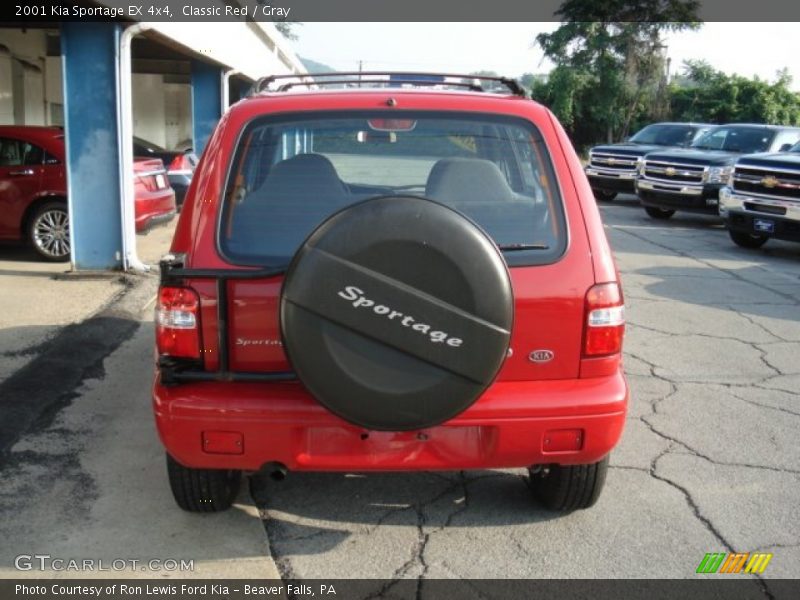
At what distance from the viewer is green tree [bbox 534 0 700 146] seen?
1410 inches

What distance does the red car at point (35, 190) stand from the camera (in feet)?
31.3

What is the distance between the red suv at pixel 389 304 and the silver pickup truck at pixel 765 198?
341 inches

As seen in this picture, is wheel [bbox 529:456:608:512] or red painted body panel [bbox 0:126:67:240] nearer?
wheel [bbox 529:456:608:512]

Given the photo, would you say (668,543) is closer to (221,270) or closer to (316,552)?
(316,552)

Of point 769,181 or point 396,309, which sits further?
point 769,181

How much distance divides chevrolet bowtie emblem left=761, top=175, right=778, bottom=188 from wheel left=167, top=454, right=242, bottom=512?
9.68 metres

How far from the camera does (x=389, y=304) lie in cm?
279

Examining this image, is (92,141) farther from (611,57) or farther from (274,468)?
(611,57)

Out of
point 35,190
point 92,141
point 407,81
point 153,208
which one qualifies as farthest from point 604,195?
point 407,81

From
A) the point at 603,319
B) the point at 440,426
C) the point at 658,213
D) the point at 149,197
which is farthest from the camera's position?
the point at 658,213

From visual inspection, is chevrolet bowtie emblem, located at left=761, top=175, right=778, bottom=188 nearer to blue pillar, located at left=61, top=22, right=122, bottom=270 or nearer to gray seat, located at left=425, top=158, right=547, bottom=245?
blue pillar, located at left=61, top=22, right=122, bottom=270

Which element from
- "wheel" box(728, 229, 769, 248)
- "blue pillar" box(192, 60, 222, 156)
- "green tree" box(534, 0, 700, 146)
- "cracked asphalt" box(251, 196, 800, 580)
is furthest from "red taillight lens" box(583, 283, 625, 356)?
"green tree" box(534, 0, 700, 146)

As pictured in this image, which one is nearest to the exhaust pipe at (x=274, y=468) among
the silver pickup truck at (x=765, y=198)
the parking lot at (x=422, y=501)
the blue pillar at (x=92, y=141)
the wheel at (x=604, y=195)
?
the parking lot at (x=422, y=501)

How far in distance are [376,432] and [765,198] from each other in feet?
31.9
